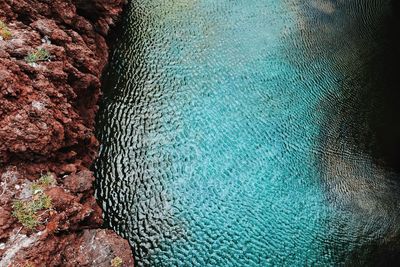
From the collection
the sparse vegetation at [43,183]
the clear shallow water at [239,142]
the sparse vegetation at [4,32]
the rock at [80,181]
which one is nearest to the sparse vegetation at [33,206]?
the sparse vegetation at [43,183]

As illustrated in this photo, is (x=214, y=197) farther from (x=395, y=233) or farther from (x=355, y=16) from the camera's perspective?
(x=355, y=16)

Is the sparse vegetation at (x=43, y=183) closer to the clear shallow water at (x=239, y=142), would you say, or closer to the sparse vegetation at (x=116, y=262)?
the clear shallow water at (x=239, y=142)

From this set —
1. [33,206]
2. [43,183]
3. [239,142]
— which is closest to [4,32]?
[43,183]

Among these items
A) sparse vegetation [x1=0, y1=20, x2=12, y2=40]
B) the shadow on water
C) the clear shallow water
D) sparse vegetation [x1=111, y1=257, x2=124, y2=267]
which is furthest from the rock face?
the shadow on water

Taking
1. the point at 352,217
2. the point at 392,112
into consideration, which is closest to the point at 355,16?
the point at 392,112

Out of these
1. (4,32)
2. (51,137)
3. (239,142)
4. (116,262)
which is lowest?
(116,262)

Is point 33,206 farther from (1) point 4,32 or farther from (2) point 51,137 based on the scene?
(1) point 4,32

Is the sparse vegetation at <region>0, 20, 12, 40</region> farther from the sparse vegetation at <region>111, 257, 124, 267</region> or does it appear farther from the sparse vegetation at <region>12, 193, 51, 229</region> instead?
the sparse vegetation at <region>111, 257, 124, 267</region>
